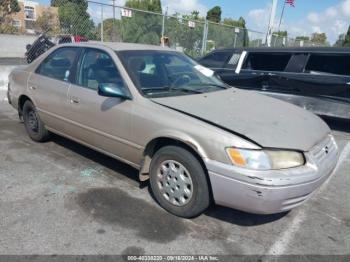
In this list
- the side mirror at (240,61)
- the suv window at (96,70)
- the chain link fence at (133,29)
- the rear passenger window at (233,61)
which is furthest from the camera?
the chain link fence at (133,29)

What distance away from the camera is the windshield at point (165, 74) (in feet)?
12.0

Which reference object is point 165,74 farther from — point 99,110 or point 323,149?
point 323,149

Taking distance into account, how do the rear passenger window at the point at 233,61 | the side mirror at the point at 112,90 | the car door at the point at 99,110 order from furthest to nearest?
1. the rear passenger window at the point at 233,61
2. the car door at the point at 99,110
3. the side mirror at the point at 112,90

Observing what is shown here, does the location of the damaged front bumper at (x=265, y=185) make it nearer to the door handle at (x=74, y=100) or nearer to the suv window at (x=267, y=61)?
the door handle at (x=74, y=100)

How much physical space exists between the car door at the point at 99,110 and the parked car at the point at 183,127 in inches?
0.5

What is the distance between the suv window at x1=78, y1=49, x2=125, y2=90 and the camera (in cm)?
381

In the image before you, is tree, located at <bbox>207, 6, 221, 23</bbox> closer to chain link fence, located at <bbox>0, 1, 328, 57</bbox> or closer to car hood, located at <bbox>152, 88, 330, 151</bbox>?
chain link fence, located at <bbox>0, 1, 328, 57</bbox>

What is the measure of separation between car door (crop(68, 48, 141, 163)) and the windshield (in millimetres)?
187

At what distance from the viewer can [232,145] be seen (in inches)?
110

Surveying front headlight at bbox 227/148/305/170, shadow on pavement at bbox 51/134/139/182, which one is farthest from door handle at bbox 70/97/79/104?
front headlight at bbox 227/148/305/170

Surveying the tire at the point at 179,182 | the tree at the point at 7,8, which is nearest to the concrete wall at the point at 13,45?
the tree at the point at 7,8

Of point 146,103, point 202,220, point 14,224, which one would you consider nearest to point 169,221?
point 202,220

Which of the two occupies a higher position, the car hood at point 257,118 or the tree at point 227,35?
the tree at point 227,35

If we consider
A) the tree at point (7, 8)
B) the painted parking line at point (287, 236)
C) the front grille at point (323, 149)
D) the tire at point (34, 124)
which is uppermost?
the tree at point (7, 8)
